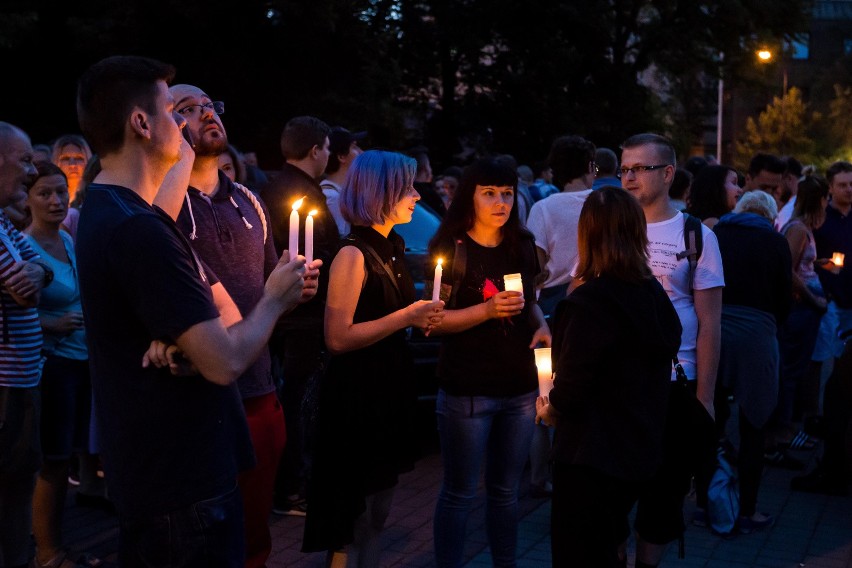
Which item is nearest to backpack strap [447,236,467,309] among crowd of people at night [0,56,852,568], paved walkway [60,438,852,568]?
crowd of people at night [0,56,852,568]

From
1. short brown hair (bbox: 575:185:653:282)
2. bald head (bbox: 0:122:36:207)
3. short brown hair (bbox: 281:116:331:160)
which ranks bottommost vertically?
short brown hair (bbox: 575:185:653:282)

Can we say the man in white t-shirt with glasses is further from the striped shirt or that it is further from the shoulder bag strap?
the striped shirt

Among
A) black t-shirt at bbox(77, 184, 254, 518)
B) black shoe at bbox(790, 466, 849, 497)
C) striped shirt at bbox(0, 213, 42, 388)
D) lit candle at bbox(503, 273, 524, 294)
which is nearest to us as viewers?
black t-shirt at bbox(77, 184, 254, 518)

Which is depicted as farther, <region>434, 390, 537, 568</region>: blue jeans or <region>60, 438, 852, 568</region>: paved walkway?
<region>60, 438, 852, 568</region>: paved walkway

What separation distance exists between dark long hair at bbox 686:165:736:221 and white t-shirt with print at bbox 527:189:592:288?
758mm

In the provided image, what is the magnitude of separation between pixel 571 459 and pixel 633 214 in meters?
0.96

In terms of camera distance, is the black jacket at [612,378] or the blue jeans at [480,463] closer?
the black jacket at [612,378]

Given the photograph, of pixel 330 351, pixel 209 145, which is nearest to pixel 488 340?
pixel 330 351

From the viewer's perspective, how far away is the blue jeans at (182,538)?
2.57 meters

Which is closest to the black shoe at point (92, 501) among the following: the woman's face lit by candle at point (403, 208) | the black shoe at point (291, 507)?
the black shoe at point (291, 507)

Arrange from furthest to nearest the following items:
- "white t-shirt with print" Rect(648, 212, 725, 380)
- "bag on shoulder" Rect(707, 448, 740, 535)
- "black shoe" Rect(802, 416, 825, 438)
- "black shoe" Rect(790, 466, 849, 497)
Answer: "black shoe" Rect(802, 416, 825, 438), "black shoe" Rect(790, 466, 849, 497), "bag on shoulder" Rect(707, 448, 740, 535), "white t-shirt with print" Rect(648, 212, 725, 380)

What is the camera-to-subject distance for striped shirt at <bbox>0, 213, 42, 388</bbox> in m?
4.29

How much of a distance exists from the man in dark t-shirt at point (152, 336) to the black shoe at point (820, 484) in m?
5.24

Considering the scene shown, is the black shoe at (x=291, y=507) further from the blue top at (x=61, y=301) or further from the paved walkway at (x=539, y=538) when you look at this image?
the blue top at (x=61, y=301)
